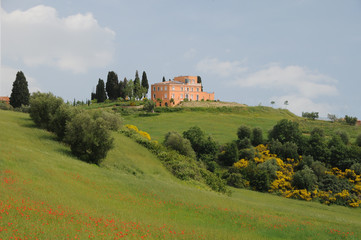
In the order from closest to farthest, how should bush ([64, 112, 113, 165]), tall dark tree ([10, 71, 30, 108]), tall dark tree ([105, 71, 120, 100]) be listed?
bush ([64, 112, 113, 165])
tall dark tree ([10, 71, 30, 108])
tall dark tree ([105, 71, 120, 100])

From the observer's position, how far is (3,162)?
23297 mm

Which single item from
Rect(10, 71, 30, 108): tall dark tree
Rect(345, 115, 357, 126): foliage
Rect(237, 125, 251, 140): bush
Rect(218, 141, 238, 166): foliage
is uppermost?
Rect(10, 71, 30, 108): tall dark tree

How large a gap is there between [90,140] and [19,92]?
5154cm

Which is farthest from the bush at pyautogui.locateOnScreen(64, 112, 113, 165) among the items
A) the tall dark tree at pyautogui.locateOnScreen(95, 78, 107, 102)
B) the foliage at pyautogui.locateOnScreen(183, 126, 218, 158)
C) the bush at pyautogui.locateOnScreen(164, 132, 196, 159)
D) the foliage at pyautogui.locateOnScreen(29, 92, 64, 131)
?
the tall dark tree at pyautogui.locateOnScreen(95, 78, 107, 102)

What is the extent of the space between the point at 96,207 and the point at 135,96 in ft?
372

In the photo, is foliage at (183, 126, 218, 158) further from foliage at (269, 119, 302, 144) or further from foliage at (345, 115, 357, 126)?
foliage at (345, 115, 357, 126)

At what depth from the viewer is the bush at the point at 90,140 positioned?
36688 millimetres

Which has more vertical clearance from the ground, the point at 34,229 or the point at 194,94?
the point at 194,94

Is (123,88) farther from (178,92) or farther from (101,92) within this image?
(178,92)

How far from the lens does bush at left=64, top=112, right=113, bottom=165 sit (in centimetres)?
3669

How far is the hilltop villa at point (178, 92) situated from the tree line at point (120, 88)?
535 centimetres

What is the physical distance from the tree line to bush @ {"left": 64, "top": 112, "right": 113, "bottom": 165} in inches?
3652

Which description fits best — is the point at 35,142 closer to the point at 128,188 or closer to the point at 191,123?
the point at 128,188

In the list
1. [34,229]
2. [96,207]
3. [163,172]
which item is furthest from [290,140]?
[34,229]
